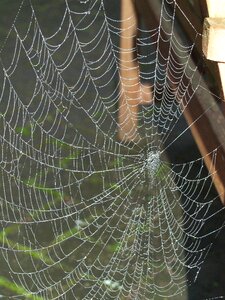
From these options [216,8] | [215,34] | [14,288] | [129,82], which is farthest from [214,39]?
[129,82]

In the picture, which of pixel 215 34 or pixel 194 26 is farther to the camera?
pixel 194 26

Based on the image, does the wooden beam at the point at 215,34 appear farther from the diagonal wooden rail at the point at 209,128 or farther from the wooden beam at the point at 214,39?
the diagonal wooden rail at the point at 209,128

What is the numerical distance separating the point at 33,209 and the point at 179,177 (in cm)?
141

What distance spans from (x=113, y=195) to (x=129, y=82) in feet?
3.82

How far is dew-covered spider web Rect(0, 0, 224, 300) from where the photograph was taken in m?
5.66

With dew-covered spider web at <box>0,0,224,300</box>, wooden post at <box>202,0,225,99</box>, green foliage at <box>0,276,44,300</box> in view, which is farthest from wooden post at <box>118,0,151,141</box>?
wooden post at <box>202,0,225,99</box>

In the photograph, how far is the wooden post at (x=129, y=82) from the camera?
658 cm

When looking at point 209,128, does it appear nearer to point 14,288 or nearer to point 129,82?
point 14,288

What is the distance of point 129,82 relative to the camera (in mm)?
6879

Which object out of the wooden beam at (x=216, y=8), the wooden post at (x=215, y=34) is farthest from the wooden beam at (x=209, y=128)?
the wooden beam at (x=216, y=8)

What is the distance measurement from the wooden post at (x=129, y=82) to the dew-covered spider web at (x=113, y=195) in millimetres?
12

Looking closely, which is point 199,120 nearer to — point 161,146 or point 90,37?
point 161,146

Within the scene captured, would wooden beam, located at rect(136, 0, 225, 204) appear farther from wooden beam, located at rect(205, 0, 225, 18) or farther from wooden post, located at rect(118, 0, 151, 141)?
wooden post, located at rect(118, 0, 151, 141)

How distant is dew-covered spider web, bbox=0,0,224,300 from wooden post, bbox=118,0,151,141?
0.01 meters
